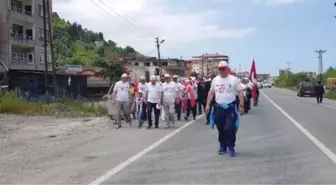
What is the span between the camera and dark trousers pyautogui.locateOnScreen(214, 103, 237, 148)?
32.3 ft

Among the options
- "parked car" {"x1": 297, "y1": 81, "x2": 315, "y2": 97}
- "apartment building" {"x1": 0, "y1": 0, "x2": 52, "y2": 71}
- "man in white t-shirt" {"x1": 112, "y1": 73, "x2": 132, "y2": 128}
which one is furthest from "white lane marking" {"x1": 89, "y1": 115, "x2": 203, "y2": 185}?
"parked car" {"x1": 297, "y1": 81, "x2": 315, "y2": 97}

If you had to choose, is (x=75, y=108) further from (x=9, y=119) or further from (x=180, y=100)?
(x=180, y=100)

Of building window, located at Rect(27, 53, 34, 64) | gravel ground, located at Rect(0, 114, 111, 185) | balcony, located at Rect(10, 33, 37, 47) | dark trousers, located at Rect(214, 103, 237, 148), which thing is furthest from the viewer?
building window, located at Rect(27, 53, 34, 64)

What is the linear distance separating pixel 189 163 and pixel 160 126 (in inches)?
322

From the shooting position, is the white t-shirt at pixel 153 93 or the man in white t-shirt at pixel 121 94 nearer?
the white t-shirt at pixel 153 93

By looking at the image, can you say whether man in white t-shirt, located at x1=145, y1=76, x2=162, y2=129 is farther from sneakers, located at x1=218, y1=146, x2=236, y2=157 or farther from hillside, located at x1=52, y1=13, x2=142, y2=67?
hillside, located at x1=52, y1=13, x2=142, y2=67

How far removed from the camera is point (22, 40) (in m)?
53.1

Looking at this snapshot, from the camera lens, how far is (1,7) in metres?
50.0

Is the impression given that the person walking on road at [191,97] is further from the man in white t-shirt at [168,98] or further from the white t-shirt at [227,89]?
the white t-shirt at [227,89]

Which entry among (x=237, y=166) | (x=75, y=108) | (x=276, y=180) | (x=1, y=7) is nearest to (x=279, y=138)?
(x=237, y=166)

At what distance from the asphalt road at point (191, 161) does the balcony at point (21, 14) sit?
4106 cm

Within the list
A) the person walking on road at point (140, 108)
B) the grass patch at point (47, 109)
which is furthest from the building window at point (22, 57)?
the person walking on road at point (140, 108)

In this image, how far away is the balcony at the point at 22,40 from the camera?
5166 centimetres

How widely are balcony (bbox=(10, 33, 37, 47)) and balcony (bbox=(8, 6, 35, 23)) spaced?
5.83 ft
